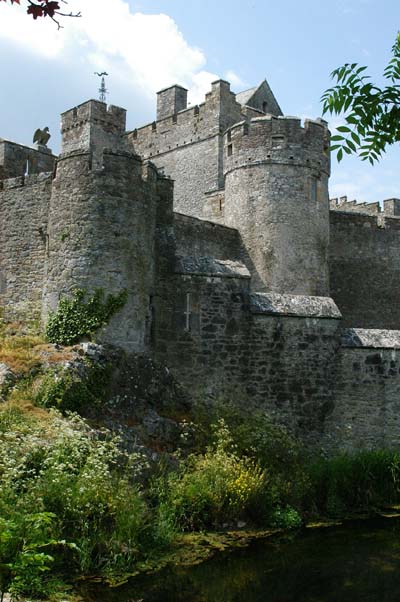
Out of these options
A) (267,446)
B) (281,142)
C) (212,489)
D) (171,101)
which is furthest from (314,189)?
(212,489)

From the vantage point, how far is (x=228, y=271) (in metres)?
15.6

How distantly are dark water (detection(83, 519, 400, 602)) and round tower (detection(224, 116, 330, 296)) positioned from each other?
9.29 m

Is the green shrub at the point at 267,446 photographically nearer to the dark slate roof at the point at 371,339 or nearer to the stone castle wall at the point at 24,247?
the dark slate roof at the point at 371,339

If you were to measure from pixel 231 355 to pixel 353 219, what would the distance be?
33.9 feet

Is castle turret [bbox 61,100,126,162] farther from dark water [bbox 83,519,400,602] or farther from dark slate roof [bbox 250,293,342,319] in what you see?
dark water [bbox 83,519,400,602]

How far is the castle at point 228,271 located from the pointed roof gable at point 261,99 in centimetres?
965

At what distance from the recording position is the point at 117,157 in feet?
47.1

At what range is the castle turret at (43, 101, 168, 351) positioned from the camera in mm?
14008

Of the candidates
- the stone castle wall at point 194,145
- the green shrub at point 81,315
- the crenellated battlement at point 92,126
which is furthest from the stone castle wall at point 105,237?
the crenellated battlement at point 92,126

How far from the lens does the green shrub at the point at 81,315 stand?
1377 cm

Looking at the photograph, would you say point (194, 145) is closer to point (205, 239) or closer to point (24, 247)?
point (205, 239)

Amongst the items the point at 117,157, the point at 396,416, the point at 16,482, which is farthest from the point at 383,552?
the point at 117,157

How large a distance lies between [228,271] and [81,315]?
11.6 ft

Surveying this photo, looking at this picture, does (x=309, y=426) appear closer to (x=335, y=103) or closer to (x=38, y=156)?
(x=38, y=156)
